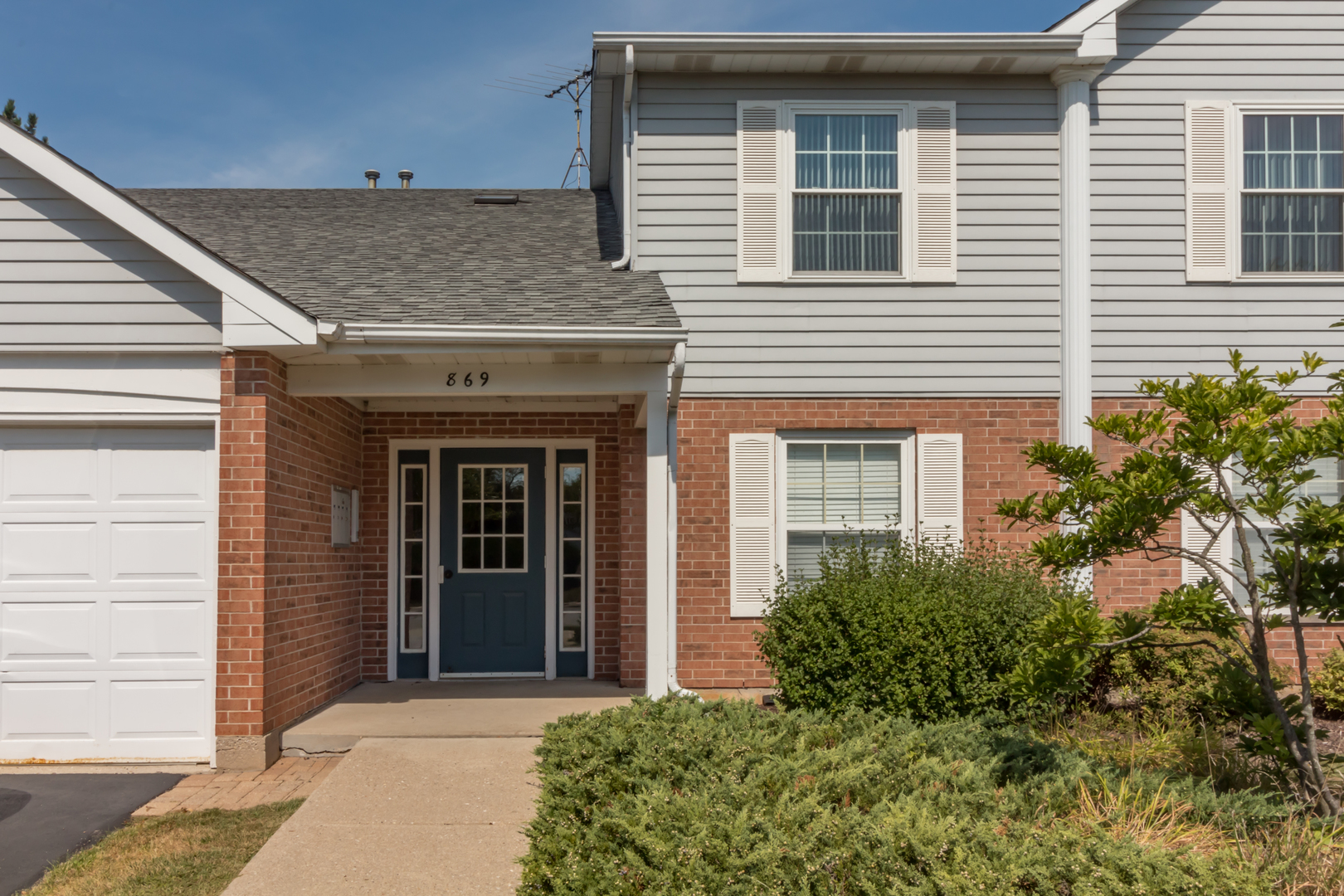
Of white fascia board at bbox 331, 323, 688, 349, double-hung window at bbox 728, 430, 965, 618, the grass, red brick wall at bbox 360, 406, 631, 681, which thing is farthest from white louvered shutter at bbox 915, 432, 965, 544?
the grass

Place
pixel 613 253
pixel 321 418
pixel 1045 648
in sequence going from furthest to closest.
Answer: pixel 613 253 < pixel 321 418 < pixel 1045 648

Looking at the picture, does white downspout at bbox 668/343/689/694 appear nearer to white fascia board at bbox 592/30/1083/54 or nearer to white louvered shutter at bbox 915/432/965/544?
white louvered shutter at bbox 915/432/965/544

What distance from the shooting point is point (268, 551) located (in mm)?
6387

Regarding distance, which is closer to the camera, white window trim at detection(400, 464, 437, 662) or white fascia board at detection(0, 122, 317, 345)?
white fascia board at detection(0, 122, 317, 345)

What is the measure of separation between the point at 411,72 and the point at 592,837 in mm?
15463

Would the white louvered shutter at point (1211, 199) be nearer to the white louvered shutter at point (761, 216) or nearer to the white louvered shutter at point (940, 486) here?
the white louvered shutter at point (940, 486)

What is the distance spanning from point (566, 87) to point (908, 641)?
12.5 m

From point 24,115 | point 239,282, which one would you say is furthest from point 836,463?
point 24,115

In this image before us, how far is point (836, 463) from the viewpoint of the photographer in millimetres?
7996

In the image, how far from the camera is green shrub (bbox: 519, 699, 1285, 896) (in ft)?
9.36

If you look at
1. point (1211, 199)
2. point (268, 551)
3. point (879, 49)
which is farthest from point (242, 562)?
point (1211, 199)

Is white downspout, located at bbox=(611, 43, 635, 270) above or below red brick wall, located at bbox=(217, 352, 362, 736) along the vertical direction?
above

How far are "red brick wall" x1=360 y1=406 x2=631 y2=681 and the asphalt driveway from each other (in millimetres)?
2971

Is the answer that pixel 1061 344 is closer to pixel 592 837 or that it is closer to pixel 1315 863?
pixel 1315 863
